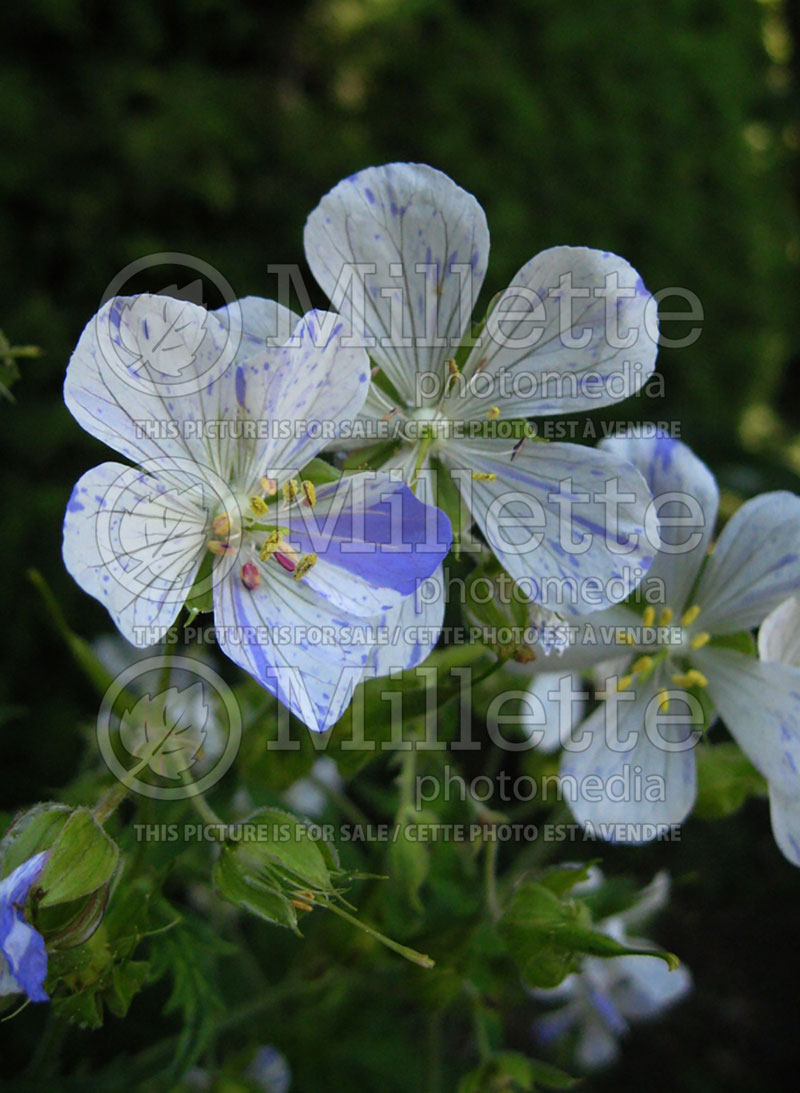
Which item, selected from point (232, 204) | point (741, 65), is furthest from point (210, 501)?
point (741, 65)

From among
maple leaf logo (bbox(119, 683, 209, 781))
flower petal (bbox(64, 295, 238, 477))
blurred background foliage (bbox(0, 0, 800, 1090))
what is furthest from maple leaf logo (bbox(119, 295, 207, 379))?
blurred background foliage (bbox(0, 0, 800, 1090))

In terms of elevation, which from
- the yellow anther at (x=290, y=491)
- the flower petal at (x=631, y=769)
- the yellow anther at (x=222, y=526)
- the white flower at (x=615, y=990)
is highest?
the yellow anther at (x=290, y=491)

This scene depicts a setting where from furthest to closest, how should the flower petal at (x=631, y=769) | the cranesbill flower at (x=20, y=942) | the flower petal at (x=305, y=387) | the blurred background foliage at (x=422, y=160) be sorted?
1. the blurred background foliage at (x=422, y=160)
2. the flower petal at (x=631, y=769)
3. the flower petal at (x=305, y=387)
4. the cranesbill flower at (x=20, y=942)

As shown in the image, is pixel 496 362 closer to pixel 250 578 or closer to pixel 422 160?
pixel 250 578

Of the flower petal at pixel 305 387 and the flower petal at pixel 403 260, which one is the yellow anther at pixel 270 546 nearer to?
the flower petal at pixel 305 387

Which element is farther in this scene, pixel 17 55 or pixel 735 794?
pixel 17 55

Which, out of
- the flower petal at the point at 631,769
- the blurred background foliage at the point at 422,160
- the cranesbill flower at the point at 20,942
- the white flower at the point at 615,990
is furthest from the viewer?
the blurred background foliage at the point at 422,160

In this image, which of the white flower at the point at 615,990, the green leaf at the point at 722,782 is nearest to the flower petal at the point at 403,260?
the green leaf at the point at 722,782

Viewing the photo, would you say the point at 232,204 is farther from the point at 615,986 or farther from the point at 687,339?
the point at 615,986
